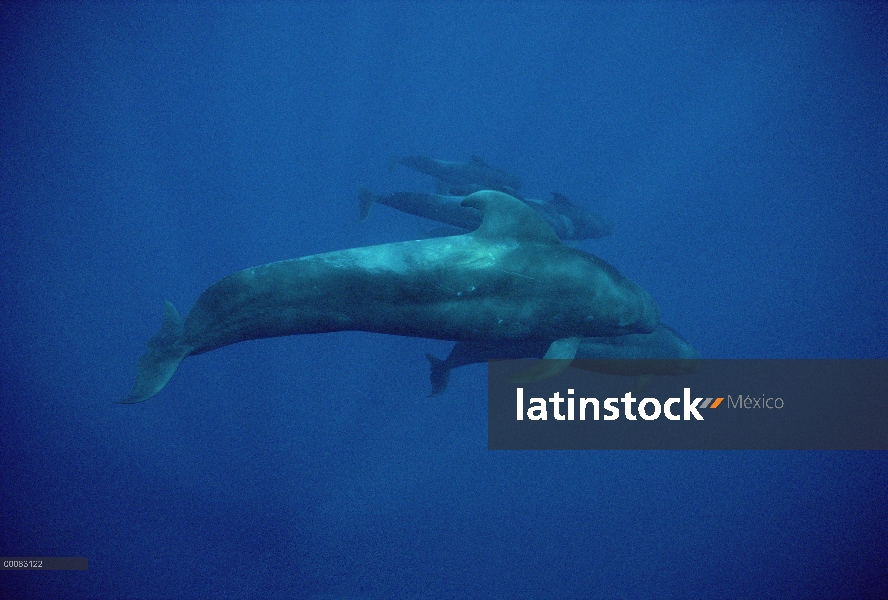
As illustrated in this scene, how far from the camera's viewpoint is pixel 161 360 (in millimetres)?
5352

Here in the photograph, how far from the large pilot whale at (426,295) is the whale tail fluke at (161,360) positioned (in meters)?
0.01

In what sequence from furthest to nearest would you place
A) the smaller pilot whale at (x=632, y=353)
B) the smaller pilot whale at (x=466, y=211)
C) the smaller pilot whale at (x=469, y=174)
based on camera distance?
the smaller pilot whale at (x=469, y=174), the smaller pilot whale at (x=466, y=211), the smaller pilot whale at (x=632, y=353)

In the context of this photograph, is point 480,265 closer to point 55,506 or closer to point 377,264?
point 377,264

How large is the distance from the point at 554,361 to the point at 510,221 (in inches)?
71.3

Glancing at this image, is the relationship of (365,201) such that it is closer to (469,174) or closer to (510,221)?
(469,174)

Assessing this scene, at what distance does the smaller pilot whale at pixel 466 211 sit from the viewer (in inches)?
385

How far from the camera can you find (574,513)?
1537cm

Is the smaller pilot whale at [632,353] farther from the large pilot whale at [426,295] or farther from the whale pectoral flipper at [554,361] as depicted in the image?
the large pilot whale at [426,295]

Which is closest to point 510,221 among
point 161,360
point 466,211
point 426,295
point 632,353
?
point 426,295

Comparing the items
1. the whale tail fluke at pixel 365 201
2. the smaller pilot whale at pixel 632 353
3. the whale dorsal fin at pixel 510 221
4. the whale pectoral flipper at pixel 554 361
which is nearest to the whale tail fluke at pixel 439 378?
the smaller pilot whale at pixel 632 353

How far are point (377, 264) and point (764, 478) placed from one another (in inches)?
787

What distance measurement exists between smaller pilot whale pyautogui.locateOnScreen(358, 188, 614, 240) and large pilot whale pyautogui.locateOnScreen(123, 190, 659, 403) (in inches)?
148
